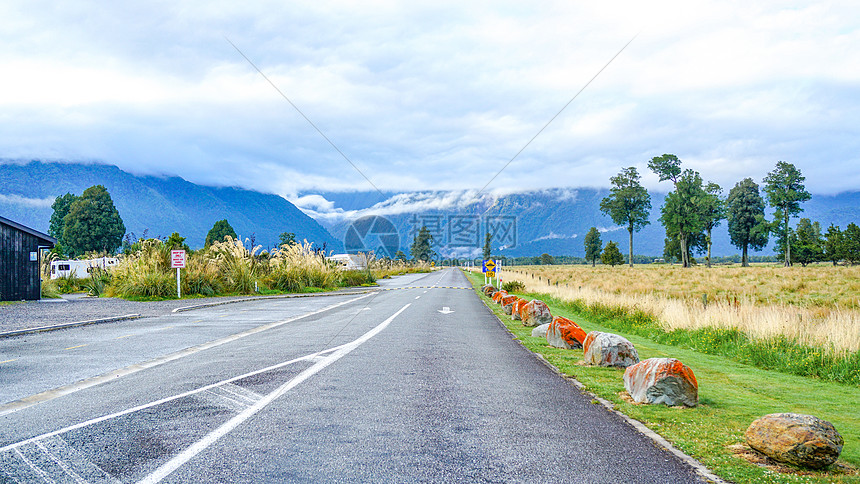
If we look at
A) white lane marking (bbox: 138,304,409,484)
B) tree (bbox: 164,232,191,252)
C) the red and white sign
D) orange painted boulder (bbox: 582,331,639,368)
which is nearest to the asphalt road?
white lane marking (bbox: 138,304,409,484)

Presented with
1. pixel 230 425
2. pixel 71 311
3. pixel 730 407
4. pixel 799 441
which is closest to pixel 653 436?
pixel 799 441

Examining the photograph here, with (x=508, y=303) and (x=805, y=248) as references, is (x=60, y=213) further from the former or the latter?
(x=805, y=248)

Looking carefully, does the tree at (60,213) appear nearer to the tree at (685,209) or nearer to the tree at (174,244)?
the tree at (174,244)

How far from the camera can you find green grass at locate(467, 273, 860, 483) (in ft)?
14.8

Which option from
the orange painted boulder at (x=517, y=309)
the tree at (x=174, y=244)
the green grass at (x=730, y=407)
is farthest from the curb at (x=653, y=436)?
the tree at (x=174, y=244)

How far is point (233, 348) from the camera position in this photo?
36.4 ft

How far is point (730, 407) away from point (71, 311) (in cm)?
2069

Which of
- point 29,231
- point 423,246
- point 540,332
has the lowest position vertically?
point 540,332

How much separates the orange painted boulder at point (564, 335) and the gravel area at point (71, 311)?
14127mm

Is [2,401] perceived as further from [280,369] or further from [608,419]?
[608,419]

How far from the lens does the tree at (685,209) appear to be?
78562mm

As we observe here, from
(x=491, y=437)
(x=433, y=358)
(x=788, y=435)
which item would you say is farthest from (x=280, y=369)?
(x=788, y=435)

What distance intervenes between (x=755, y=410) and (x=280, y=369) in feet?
23.0

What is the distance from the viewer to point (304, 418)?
5.73 metres
